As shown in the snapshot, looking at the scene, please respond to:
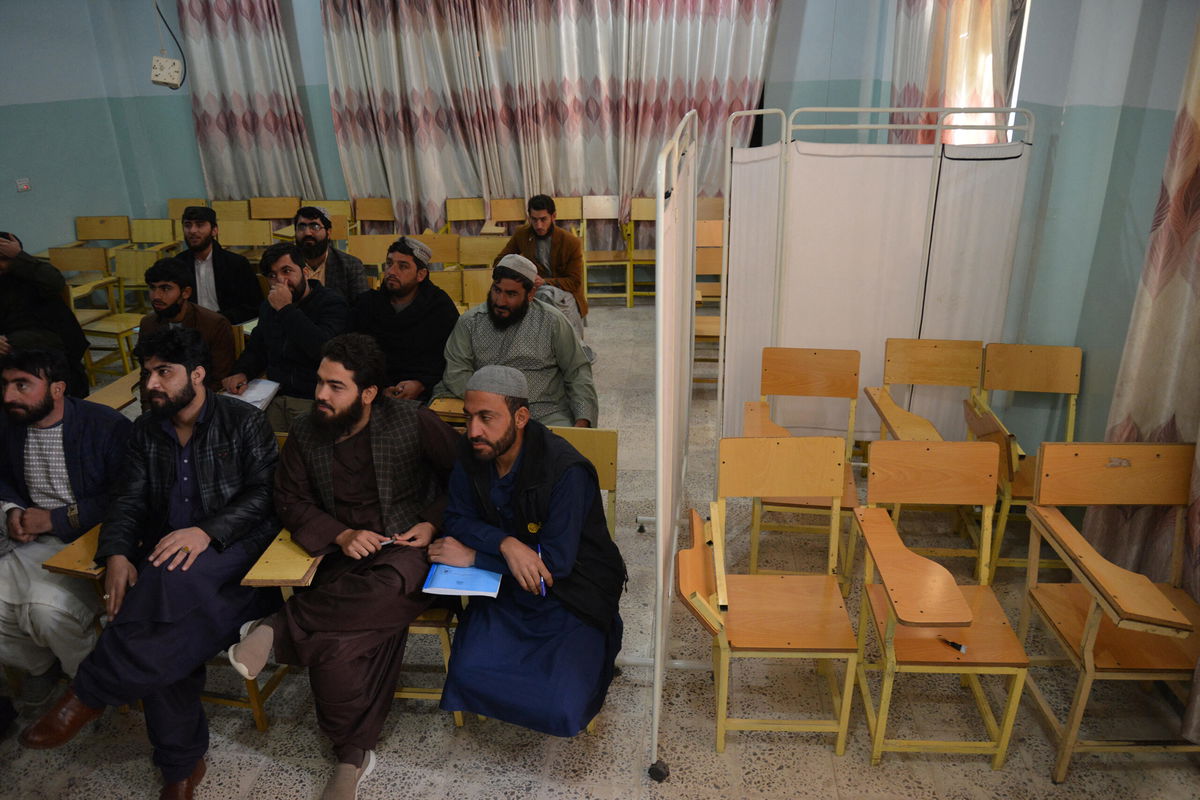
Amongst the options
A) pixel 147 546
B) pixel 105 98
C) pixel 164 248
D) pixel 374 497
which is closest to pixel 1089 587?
pixel 374 497

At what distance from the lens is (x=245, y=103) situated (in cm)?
751

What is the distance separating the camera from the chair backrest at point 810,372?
3.75m

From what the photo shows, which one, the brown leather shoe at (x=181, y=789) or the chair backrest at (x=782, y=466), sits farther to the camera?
the chair backrest at (x=782, y=466)

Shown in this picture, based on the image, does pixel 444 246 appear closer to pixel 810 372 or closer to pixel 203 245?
pixel 203 245

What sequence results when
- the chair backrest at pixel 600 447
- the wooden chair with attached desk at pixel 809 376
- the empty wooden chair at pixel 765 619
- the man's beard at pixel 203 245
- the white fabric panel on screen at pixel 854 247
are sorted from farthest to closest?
the man's beard at pixel 203 245 < the white fabric panel on screen at pixel 854 247 < the wooden chair with attached desk at pixel 809 376 < the chair backrest at pixel 600 447 < the empty wooden chair at pixel 765 619

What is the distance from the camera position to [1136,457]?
2.60 meters

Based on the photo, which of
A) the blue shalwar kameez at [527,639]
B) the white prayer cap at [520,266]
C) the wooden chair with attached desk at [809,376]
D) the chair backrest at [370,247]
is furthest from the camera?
the chair backrest at [370,247]

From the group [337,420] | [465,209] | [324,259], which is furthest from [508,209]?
[337,420]

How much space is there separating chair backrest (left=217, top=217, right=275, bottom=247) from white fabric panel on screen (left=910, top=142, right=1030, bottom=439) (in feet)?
19.2

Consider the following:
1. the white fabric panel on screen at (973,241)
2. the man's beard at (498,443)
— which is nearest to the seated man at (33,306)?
the man's beard at (498,443)

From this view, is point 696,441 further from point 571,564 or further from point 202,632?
point 202,632

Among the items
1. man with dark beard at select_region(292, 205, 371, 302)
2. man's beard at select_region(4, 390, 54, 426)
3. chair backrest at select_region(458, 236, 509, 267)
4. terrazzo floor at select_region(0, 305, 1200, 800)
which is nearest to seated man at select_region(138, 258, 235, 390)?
man with dark beard at select_region(292, 205, 371, 302)

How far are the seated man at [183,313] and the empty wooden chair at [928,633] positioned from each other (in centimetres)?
318

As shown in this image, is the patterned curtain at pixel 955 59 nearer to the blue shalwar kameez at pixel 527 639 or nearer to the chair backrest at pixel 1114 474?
the chair backrest at pixel 1114 474
